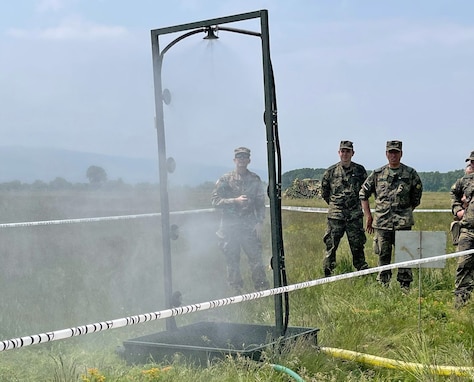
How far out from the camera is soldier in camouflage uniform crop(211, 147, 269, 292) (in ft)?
25.4

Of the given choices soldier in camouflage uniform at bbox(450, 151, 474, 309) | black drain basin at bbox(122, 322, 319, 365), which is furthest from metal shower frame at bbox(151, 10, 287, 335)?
soldier in camouflage uniform at bbox(450, 151, 474, 309)

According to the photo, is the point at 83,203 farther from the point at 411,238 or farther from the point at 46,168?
the point at 411,238

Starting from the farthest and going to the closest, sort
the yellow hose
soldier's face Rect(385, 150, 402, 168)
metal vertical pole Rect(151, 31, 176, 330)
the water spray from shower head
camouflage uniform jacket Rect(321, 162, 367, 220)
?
camouflage uniform jacket Rect(321, 162, 367, 220)
soldier's face Rect(385, 150, 402, 168)
metal vertical pole Rect(151, 31, 176, 330)
the water spray from shower head
the yellow hose

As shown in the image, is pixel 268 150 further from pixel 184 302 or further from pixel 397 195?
pixel 397 195

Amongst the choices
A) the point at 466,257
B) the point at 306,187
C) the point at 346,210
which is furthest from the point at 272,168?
the point at 306,187

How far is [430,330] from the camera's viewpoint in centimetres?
827

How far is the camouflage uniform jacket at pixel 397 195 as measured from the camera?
464 inches

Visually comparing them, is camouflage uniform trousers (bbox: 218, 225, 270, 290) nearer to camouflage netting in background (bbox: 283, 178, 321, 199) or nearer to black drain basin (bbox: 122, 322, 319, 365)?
black drain basin (bbox: 122, 322, 319, 365)

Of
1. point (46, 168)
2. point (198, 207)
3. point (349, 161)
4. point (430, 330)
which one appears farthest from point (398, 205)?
point (46, 168)

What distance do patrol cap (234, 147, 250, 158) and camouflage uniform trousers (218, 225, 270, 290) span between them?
0.83 meters

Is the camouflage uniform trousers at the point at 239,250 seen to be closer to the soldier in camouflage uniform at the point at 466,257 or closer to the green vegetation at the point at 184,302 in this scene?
the green vegetation at the point at 184,302

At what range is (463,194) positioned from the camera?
1053 cm

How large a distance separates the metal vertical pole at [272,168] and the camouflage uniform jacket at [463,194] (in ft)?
11.5

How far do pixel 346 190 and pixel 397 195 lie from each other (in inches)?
36.4
